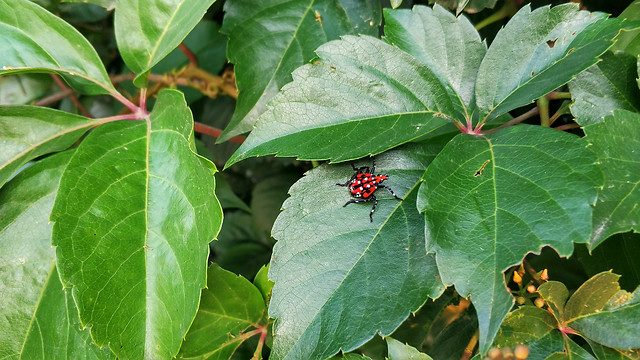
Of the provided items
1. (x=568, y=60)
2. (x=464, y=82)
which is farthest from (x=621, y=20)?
(x=464, y=82)

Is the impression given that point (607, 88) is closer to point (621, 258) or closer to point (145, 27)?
point (621, 258)

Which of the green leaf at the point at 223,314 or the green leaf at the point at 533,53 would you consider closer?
the green leaf at the point at 533,53

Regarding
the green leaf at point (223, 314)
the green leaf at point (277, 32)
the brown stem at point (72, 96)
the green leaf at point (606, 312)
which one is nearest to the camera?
the green leaf at point (606, 312)

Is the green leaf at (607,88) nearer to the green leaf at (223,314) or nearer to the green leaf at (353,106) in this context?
the green leaf at (353,106)

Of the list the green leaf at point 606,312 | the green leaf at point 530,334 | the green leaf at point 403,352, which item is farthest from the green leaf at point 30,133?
the green leaf at point 606,312

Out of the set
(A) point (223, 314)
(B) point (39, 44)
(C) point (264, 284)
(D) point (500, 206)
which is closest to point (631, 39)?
(D) point (500, 206)

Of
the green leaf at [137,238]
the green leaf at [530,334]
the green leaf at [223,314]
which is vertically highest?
the green leaf at [137,238]

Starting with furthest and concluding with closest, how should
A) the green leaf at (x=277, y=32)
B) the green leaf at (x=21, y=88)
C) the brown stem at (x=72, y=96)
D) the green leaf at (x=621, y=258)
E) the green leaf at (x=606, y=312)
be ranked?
the brown stem at (x=72, y=96)
the green leaf at (x=21, y=88)
the green leaf at (x=277, y=32)
the green leaf at (x=621, y=258)
the green leaf at (x=606, y=312)
